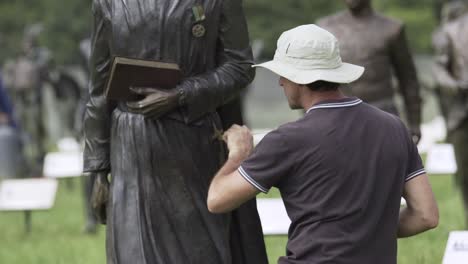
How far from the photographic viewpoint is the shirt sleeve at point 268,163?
5.61 metres

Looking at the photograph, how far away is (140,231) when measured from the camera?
667 cm

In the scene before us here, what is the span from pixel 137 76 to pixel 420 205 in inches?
54.9

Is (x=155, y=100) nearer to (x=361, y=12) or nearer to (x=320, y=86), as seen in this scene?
(x=320, y=86)

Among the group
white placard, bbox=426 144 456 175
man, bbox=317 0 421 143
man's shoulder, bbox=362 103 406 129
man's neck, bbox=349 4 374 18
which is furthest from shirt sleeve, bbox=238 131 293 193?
white placard, bbox=426 144 456 175

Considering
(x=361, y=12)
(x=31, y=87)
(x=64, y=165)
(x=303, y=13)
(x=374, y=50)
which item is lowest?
(x=303, y=13)

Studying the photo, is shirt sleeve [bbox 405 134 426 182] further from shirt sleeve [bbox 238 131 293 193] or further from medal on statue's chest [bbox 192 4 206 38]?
medal on statue's chest [bbox 192 4 206 38]

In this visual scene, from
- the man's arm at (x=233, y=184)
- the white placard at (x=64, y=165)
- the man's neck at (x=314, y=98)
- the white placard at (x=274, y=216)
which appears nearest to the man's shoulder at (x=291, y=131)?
the man's neck at (x=314, y=98)

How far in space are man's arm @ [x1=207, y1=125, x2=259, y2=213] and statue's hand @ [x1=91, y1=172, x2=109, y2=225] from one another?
1223 millimetres

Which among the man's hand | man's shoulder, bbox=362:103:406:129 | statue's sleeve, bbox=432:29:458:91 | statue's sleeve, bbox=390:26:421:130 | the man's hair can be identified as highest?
the man's hair

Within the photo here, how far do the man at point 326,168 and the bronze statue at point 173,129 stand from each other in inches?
34.6

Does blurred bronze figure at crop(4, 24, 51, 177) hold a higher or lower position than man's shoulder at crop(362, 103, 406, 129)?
lower

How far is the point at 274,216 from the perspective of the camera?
1031 cm

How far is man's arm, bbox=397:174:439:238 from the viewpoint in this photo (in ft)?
19.3

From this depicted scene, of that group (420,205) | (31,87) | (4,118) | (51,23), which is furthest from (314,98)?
(51,23)
